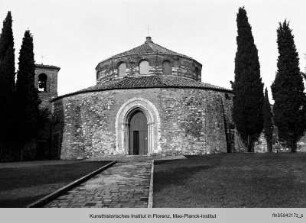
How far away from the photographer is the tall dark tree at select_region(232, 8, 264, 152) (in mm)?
24359

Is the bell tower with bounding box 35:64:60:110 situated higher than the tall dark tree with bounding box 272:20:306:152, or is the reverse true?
the bell tower with bounding box 35:64:60:110

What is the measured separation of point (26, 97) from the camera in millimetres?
26281

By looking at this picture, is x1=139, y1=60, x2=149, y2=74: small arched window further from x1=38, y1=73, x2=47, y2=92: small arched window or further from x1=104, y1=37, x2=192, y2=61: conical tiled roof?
x1=38, y1=73, x2=47, y2=92: small arched window

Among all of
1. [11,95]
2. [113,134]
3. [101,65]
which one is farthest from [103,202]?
[101,65]

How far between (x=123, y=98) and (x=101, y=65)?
291 inches

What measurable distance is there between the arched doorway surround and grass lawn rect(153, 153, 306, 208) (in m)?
8.97

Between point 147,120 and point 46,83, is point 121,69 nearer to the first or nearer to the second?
Answer: point 147,120

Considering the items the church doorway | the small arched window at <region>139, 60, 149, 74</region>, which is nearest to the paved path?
the church doorway

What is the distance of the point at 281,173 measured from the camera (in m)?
13.5

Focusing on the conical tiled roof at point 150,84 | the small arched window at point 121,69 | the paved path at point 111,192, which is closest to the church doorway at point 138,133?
the conical tiled roof at point 150,84

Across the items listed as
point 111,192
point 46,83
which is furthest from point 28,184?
point 46,83

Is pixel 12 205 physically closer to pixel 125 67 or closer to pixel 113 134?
pixel 113 134

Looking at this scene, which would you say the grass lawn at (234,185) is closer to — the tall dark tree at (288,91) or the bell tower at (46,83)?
the tall dark tree at (288,91)

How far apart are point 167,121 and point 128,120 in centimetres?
284
